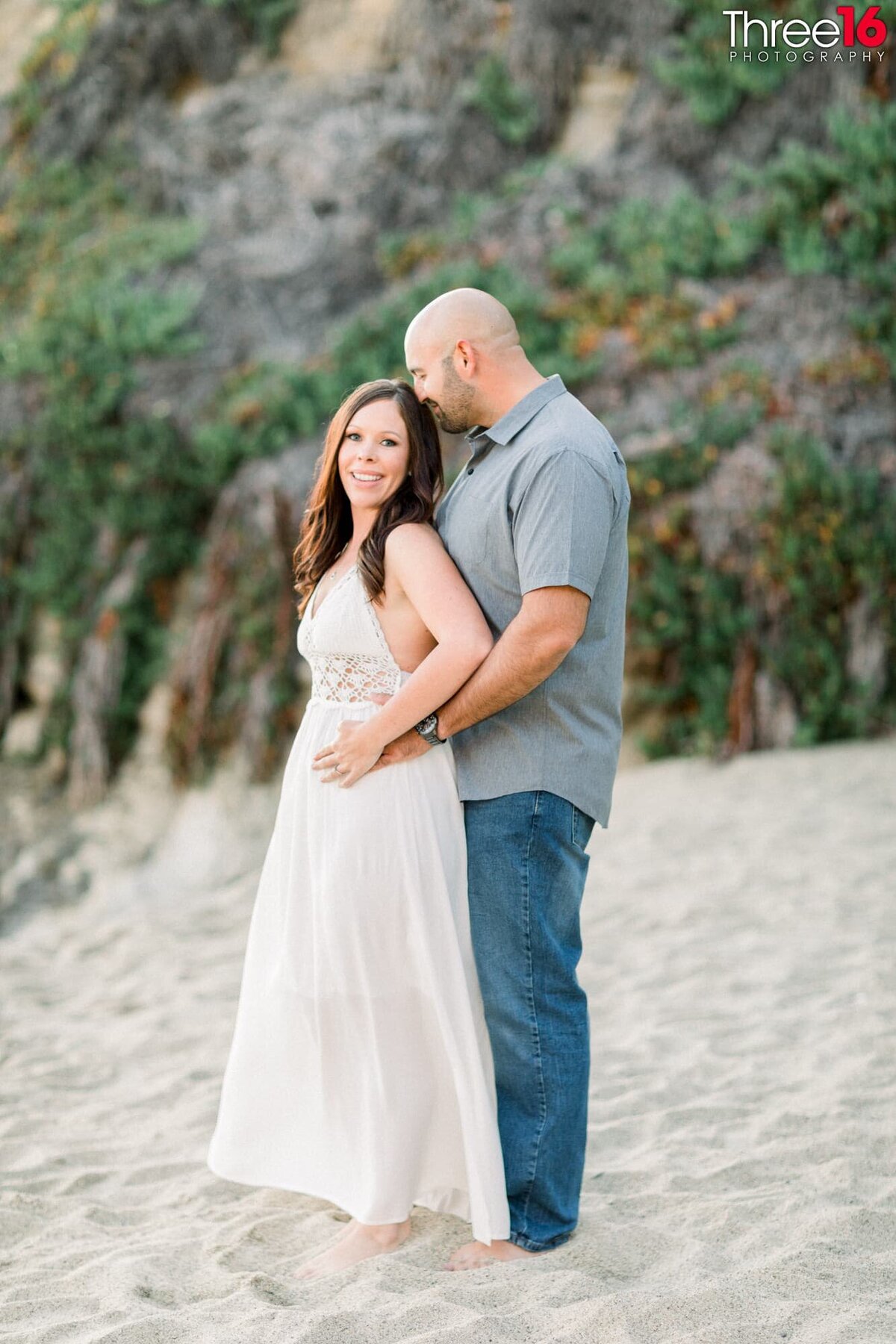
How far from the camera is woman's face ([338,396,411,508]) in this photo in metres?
3.02

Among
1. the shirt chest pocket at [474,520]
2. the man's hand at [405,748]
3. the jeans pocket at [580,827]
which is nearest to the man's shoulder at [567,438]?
the shirt chest pocket at [474,520]

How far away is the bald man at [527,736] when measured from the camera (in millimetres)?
2768

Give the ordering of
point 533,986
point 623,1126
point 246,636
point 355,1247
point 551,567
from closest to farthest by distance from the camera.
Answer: point 551,567, point 533,986, point 355,1247, point 623,1126, point 246,636

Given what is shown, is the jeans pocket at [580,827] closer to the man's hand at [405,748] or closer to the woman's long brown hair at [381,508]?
the man's hand at [405,748]

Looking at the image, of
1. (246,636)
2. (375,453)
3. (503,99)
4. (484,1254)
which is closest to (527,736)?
(375,453)

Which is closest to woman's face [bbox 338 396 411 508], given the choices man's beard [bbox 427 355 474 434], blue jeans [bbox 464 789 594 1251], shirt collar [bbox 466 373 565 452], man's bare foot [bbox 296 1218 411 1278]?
man's beard [bbox 427 355 474 434]

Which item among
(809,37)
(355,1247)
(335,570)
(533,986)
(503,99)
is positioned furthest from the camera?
(503,99)

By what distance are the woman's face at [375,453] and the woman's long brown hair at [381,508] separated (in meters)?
0.01

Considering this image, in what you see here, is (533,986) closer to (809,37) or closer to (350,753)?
(350,753)

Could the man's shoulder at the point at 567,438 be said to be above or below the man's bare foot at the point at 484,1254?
above

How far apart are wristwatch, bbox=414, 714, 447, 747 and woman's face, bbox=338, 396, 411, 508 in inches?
21.9

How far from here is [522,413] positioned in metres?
2.91

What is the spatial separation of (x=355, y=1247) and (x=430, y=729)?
1.24 meters

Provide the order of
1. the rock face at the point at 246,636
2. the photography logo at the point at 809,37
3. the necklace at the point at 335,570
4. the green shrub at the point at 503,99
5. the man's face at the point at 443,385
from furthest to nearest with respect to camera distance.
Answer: the green shrub at the point at 503,99, the photography logo at the point at 809,37, the rock face at the point at 246,636, the necklace at the point at 335,570, the man's face at the point at 443,385
